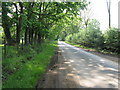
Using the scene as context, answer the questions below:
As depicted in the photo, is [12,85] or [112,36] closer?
[12,85]

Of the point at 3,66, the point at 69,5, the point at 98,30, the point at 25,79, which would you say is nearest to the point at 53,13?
the point at 69,5

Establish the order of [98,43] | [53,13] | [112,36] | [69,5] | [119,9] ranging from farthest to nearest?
1. [98,43]
2. [119,9]
3. [112,36]
4. [53,13]
5. [69,5]

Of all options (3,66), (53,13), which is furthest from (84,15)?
(3,66)

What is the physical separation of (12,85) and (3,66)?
8.78ft

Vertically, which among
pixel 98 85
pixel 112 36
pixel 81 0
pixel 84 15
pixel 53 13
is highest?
pixel 84 15

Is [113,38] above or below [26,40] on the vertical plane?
above

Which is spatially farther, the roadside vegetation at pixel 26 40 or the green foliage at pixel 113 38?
the green foliage at pixel 113 38

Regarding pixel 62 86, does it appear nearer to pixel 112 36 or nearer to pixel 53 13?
pixel 53 13

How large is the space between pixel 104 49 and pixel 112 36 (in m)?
3.34

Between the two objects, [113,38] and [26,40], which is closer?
[26,40]

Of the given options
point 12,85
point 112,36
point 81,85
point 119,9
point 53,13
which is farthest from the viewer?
point 119,9

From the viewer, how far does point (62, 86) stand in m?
5.16

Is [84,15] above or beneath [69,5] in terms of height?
above

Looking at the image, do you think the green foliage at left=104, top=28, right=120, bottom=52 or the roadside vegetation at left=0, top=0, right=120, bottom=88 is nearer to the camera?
the roadside vegetation at left=0, top=0, right=120, bottom=88
